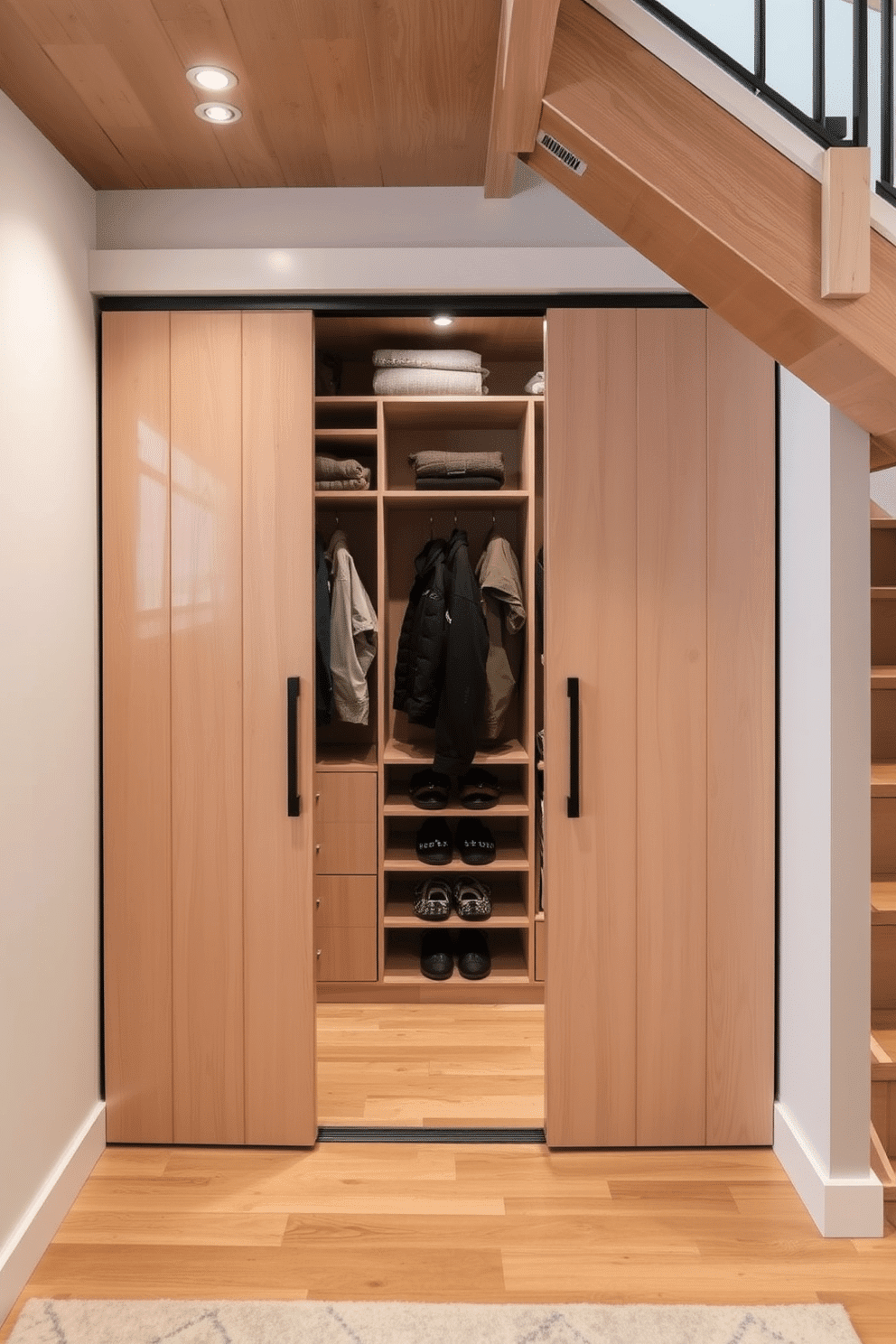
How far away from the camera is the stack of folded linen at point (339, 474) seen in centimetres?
330

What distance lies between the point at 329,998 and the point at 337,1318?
158 centimetres

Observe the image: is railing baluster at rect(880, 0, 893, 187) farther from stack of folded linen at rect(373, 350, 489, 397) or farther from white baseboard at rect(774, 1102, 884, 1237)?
white baseboard at rect(774, 1102, 884, 1237)

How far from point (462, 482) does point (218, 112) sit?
1507mm

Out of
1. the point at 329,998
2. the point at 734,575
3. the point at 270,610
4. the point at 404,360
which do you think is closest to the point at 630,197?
the point at 734,575

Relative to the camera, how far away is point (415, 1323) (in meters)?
1.82

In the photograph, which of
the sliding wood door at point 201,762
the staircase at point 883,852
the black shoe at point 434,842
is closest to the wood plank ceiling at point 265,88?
the sliding wood door at point 201,762

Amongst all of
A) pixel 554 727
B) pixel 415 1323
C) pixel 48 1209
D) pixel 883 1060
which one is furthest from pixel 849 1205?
pixel 48 1209

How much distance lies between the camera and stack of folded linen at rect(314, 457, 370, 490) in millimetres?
3301

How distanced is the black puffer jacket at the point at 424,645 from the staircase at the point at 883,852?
1411 millimetres

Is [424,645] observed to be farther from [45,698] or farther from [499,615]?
[45,698]

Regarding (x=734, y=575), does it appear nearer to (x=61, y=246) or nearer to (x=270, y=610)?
(x=270, y=610)

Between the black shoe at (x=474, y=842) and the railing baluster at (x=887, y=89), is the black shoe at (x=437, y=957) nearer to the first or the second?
the black shoe at (x=474, y=842)

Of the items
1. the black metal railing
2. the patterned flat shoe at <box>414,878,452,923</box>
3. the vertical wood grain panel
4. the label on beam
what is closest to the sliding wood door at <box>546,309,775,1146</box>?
the vertical wood grain panel

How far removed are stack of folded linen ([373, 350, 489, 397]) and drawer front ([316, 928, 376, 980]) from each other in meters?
1.89
